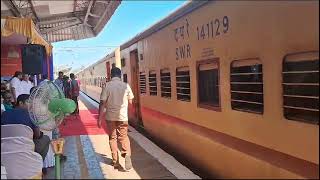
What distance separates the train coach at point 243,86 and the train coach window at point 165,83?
0.13 ft

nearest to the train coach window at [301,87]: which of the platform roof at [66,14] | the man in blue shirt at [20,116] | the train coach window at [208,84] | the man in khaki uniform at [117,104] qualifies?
the train coach window at [208,84]

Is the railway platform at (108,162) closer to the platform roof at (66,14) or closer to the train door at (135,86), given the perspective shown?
the train door at (135,86)

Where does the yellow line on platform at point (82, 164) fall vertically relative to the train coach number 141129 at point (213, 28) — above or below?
below

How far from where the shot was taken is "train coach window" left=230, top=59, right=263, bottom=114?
4.66 m

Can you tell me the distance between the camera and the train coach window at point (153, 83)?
372 inches

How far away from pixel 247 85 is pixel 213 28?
95cm

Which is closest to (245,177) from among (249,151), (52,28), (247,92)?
(249,151)

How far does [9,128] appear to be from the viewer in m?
5.22

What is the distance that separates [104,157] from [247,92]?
3768mm

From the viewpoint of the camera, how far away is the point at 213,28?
5531 millimetres

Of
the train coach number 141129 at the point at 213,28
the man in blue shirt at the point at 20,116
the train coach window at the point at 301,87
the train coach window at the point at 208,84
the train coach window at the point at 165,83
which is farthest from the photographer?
the train coach window at the point at 165,83

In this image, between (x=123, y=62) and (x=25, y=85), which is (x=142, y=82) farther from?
(x=123, y=62)

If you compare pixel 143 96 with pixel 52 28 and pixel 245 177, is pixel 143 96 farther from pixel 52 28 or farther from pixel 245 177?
pixel 52 28

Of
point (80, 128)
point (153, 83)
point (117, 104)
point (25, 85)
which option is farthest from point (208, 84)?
point (80, 128)
